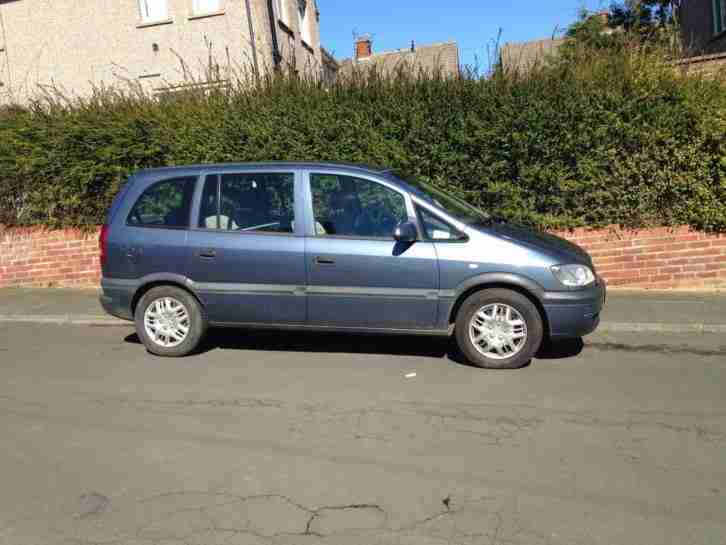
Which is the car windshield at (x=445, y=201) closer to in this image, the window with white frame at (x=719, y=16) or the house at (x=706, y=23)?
the house at (x=706, y=23)

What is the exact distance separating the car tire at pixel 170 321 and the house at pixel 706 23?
16.3 meters

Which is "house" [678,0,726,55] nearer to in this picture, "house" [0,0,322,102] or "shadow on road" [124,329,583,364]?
"house" [0,0,322,102]

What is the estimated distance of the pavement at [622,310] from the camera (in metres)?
7.25

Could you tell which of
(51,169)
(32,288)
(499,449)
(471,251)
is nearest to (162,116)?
(51,169)

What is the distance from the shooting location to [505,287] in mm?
5875

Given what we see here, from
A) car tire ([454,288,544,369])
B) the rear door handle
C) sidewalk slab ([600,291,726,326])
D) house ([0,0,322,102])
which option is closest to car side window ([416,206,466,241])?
car tire ([454,288,544,369])

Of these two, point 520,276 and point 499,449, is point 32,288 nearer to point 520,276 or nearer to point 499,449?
point 520,276

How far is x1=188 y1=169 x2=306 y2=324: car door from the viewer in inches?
244

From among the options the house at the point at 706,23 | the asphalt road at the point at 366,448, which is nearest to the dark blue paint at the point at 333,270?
the asphalt road at the point at 366,448

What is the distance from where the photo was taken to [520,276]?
5.75m

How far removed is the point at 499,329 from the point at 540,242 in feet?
2.89

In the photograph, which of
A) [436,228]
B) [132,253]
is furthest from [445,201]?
[132,253]

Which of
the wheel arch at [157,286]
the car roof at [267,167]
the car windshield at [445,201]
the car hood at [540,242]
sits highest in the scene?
the car roof at [267,167]

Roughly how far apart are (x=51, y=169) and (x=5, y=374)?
18.2 feet
